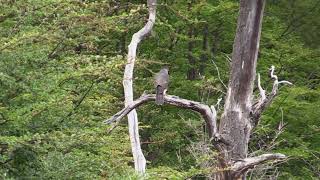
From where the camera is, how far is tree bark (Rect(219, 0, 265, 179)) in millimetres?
7852

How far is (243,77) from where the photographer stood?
7867mm

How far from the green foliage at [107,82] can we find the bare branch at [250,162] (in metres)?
0.50

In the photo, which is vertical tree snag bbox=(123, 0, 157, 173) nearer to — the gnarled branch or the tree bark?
the gnarled branch

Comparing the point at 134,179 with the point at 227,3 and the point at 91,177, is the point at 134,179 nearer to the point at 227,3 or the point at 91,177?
the point at 91,177

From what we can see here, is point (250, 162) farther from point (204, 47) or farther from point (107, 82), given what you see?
point (204, 47)

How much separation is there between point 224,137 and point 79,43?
9.02 feet

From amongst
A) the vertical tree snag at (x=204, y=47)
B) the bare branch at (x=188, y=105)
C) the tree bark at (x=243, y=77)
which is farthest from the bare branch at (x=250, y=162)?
the vertical tree snag at (x=204, y=47)

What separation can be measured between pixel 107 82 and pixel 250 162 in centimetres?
326

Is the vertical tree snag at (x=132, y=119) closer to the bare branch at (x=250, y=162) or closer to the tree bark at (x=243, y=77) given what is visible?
the tree bark at (x=243, y=77)

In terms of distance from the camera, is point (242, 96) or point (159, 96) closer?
point (159, 96)

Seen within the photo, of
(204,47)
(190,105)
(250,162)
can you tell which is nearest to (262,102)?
(250,162)

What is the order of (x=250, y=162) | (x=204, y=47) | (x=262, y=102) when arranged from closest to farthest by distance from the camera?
1. (x=250, y=162)
2. (x=262, y=102)
3. (x=204, y=47)

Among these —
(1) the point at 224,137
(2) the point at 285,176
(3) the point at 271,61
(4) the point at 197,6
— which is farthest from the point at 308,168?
(1) the point at 224,137

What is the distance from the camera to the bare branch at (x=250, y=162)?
285 inches
